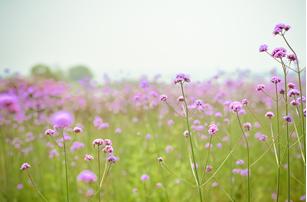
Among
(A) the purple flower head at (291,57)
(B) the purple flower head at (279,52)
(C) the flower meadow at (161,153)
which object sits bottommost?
(C) the flower meadow at (161,153)

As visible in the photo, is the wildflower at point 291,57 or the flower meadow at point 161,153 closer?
the wildflower at point 291,57

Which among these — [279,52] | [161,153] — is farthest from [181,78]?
[161,153]

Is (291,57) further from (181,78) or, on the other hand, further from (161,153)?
(161,153)

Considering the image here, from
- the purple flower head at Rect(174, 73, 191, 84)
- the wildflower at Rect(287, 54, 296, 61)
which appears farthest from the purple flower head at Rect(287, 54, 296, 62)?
the purple flower head at Rect(174, 73, 191, 84)

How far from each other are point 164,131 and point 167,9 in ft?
8.09

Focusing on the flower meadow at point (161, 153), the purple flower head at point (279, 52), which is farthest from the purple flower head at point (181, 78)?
the purple flower head at point (279, 52)

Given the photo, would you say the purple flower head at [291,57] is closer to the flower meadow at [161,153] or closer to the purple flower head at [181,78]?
the flower meadow at [161,153]

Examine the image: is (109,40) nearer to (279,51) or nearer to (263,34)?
(263,34)

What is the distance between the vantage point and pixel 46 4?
298 centimetres

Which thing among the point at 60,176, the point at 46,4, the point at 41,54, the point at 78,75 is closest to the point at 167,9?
the point at 46,4

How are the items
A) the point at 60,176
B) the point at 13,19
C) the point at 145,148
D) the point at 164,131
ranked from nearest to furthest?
the point at 13,19 < the point at 60,176 < the point at 145,148 < the point at 164,131

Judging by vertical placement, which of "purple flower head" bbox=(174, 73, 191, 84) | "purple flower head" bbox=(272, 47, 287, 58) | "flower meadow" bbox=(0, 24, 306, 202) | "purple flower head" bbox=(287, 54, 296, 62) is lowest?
"flower meadow" bbox=(0, 24, 306, 202)

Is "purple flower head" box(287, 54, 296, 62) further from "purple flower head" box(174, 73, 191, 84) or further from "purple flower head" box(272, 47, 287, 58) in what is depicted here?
"purple flower head" box(174, 73, 191, 84)

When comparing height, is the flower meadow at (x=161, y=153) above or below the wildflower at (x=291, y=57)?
below
